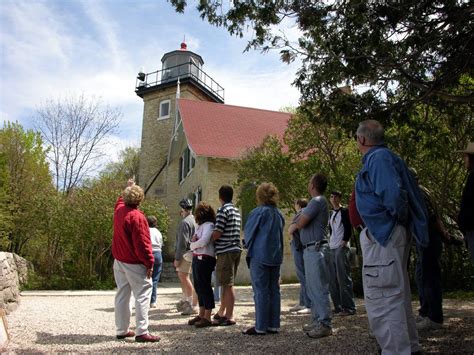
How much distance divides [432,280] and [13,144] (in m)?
18.5

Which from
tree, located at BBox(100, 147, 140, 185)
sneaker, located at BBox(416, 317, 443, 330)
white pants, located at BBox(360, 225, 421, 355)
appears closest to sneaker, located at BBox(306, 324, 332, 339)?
sneaker, located at BBox(416, 317, 443, 330)

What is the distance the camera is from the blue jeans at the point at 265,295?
517 centimetres

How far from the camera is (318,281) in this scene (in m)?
5.01

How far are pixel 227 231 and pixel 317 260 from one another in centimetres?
138

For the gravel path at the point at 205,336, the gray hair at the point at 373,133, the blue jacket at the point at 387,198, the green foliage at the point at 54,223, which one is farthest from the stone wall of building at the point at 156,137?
the blue jacket at the point at 387,198

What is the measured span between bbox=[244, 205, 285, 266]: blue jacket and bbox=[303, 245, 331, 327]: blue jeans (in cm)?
38

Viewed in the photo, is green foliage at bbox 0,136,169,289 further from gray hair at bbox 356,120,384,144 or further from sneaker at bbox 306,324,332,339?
gray hair at bbox 356,120,384,144

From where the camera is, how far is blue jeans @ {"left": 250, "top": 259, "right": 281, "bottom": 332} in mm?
5168

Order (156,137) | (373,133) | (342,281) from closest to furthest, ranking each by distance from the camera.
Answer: (373,133) < (342,281) < (156,137)

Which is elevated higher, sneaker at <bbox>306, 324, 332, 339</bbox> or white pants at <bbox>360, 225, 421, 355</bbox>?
white pants at <bbox>360, 225, 421, 355</bbox>

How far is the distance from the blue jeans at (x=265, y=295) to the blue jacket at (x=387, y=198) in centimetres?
204

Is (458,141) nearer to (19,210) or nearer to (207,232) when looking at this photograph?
(207,232)

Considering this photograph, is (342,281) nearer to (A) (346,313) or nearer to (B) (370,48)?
(A) (346,313)

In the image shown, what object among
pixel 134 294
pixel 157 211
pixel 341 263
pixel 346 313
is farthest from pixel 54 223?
pixel 346 313
